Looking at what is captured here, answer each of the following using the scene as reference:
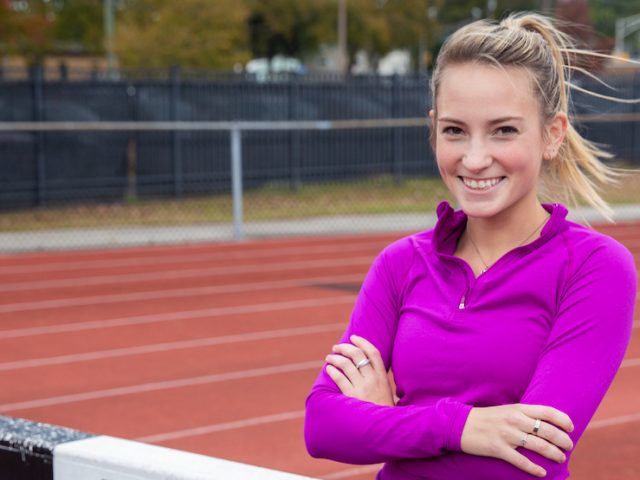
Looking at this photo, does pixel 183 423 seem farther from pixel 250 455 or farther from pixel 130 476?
pixel 130 476

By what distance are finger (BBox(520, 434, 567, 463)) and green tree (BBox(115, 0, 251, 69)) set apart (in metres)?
26.0

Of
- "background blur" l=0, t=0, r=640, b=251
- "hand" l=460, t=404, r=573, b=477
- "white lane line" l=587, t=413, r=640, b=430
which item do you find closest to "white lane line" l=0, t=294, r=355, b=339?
"white lane line" l=587, t=413, r=640, b=430

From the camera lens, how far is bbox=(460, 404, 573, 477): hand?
6.55 ft

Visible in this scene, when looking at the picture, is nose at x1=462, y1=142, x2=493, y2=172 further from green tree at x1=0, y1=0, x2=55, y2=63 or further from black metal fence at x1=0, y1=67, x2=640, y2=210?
A: green tree at x1=0, y1=0, x2=55, y2=63

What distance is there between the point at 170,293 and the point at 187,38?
1841cm

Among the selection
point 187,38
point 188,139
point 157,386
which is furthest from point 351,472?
point 187,38

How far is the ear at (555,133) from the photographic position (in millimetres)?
2234

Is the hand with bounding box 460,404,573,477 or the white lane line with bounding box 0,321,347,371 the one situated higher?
the hand with bounding box 460,404,573,477

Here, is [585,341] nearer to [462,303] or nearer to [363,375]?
[462,303]

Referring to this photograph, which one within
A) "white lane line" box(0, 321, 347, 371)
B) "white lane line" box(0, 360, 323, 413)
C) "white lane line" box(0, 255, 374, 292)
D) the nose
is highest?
the nose

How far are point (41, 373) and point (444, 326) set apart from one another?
5.19 m

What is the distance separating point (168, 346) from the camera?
7.69 meters

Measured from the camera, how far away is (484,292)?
2.13 metres

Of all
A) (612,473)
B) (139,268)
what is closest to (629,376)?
(612,473)
